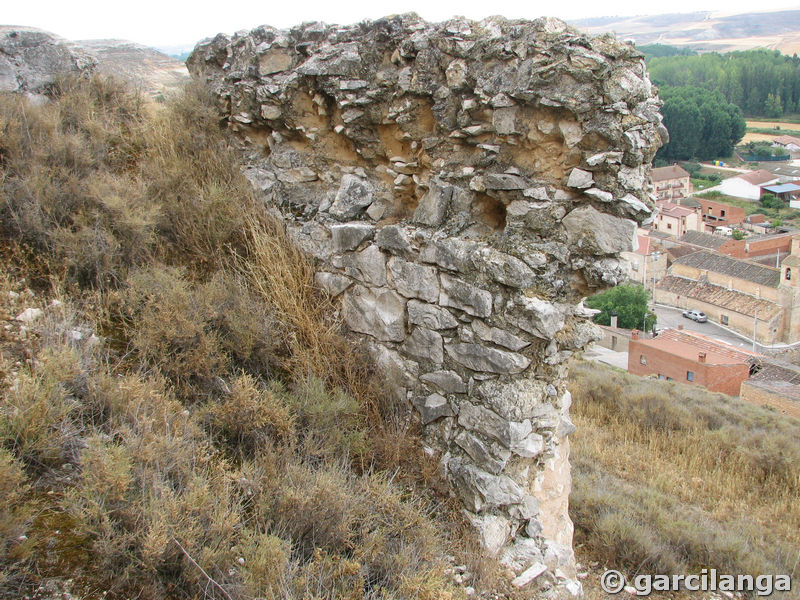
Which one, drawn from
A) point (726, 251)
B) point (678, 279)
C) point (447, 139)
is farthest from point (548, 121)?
point (726, 251)

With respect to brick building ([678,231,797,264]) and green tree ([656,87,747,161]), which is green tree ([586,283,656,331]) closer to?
brick building ([678,231,797,264])

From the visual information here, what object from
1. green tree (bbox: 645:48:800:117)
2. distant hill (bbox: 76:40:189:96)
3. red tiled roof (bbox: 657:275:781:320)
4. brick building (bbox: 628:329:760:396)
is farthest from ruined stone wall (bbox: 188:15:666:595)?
green tree (bbox: 645:48:800:117)

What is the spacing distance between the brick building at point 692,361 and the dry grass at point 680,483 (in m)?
9.35

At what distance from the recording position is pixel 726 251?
37.1 m

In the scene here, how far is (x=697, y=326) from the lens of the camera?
1313 inches

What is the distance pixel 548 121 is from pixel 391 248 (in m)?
1.36

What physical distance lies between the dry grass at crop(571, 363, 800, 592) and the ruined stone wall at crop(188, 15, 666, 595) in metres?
1.00

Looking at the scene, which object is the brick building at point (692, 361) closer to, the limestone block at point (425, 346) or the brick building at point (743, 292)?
the brick building at point (743, 292)

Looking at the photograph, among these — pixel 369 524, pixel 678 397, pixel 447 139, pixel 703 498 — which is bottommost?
pixel 678 397

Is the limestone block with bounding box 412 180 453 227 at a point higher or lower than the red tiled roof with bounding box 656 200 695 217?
higher

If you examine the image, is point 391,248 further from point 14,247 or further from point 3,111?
point 3,111

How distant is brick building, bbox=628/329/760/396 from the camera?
60.6ft

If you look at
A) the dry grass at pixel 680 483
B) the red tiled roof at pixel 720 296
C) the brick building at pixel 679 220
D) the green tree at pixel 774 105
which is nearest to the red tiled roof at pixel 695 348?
the dry grass at pixel 680 483

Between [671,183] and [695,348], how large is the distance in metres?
40.4
